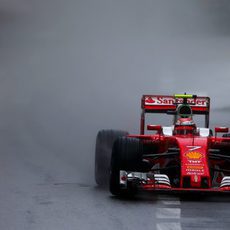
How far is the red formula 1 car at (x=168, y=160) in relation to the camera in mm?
12031

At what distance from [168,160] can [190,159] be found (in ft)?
3.66

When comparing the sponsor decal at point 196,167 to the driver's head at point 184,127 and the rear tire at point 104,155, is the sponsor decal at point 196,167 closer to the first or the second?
the driver's head at point 184,127

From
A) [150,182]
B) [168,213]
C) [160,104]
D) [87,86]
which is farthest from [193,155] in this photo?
[87,86]

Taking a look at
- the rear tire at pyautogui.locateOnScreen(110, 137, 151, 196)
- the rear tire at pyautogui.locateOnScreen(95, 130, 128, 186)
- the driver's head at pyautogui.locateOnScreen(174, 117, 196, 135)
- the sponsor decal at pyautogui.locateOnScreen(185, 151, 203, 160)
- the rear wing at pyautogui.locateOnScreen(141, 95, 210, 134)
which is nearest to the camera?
the rear tire at pyautogui.locateOnScreen(110, 137, 151, 196)

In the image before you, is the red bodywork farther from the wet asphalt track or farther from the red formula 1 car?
the wet asphalt track

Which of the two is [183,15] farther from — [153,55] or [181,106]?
[181,106]

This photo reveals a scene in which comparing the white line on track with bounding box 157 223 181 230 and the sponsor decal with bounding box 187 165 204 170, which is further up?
the sponsor decal with bounding box 187 165 204 170

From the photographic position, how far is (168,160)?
13.4 meters

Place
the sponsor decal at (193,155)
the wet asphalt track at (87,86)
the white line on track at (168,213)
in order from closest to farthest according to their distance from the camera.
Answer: the white line on track at (168,213)
the wet asphalt track at (87,86)
the sponsor decal at (193,155)

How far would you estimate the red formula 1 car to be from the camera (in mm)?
12031

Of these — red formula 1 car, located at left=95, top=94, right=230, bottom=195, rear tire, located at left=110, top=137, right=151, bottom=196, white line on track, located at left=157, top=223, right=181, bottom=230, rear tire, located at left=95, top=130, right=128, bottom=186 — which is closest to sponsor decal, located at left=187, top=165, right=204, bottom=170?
red formula 1 car, located at left=95, top=94, right=230, bottom=195

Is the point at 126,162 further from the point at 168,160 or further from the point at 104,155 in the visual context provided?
the point at 104,155

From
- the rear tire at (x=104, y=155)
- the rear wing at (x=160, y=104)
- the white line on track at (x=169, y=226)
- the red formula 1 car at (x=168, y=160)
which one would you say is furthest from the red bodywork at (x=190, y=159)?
the white line on track at (x=169, y=226)

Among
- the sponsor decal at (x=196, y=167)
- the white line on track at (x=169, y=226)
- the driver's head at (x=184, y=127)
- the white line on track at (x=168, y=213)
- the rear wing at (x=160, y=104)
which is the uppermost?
the rear wing at (x=160, y=104)
